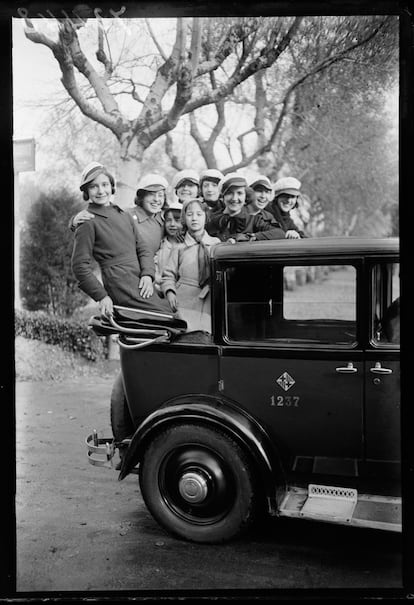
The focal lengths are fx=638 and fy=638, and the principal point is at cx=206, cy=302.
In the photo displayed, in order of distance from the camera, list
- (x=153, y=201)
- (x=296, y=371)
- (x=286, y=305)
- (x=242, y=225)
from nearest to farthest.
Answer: (x=296, y=371)
(x=153, y=201)
(x=242, y=225)
(x=286, y=305)

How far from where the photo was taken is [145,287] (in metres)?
3.65

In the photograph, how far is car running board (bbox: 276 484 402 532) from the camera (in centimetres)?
339

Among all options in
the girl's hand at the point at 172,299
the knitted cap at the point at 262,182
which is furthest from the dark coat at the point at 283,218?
the girl's hand at the point at 172,299

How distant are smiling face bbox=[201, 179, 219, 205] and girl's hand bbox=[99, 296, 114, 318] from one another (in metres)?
0.80

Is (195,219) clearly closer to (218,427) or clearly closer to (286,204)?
(286,204)

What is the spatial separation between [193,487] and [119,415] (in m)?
0.66

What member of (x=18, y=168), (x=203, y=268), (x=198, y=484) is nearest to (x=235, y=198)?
(x=203, y=268)

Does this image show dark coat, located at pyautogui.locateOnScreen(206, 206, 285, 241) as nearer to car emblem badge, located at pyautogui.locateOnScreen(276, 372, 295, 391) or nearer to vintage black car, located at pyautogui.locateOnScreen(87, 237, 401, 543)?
vintage black car, located at pyautogui.locateOnScreen(87, 237, 401, 543)

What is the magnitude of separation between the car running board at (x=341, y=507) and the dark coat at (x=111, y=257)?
136 cm

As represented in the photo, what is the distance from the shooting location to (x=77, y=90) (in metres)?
3.55

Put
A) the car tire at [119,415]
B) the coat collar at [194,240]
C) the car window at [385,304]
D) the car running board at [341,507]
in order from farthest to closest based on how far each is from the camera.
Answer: the car tire at [119,415]
the coat collar at [194,240]
the car window at [385,304]
the car running board at [341,507]

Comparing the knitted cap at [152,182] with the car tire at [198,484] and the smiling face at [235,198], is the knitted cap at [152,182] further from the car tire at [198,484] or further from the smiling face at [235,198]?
the car tire at [198,484]

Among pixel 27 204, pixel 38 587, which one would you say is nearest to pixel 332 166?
pixel 27 204

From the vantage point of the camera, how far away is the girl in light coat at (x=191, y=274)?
3.66 meters
